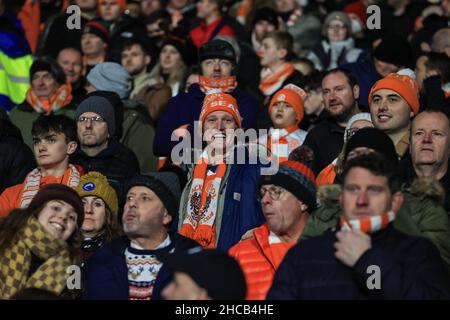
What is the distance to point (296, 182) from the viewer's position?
31.7ft

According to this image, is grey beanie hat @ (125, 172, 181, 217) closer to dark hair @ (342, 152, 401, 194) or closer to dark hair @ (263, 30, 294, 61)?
dark hair @ (342, 152, 401, 194)

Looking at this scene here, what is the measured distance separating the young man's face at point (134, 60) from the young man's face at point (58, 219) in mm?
5793

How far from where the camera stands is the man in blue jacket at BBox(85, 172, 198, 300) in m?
9.35

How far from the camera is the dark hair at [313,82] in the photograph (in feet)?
43.5

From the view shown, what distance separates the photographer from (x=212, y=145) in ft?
37.1

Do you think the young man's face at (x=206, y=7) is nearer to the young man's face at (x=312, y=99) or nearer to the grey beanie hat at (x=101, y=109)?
the young man's face at (x=312, y=99)

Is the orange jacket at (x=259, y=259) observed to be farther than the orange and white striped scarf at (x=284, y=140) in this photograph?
No

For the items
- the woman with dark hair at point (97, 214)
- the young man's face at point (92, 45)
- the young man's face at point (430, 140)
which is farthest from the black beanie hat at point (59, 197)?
the young man's face at point (92, 45)

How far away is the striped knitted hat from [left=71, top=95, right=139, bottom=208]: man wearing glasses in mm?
2308

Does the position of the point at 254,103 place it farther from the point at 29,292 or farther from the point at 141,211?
the point at 29,292

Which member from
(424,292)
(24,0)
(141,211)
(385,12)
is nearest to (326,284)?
(424,292)

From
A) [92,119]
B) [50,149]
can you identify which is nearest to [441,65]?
[92,119]

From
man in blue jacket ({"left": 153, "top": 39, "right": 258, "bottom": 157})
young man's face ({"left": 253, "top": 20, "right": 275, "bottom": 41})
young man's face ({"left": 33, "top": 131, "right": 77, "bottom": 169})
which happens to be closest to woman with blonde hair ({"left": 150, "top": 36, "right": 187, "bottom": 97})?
young man's face ({"left": 253, "top": 20, "right": 275, "bottom": 41})
